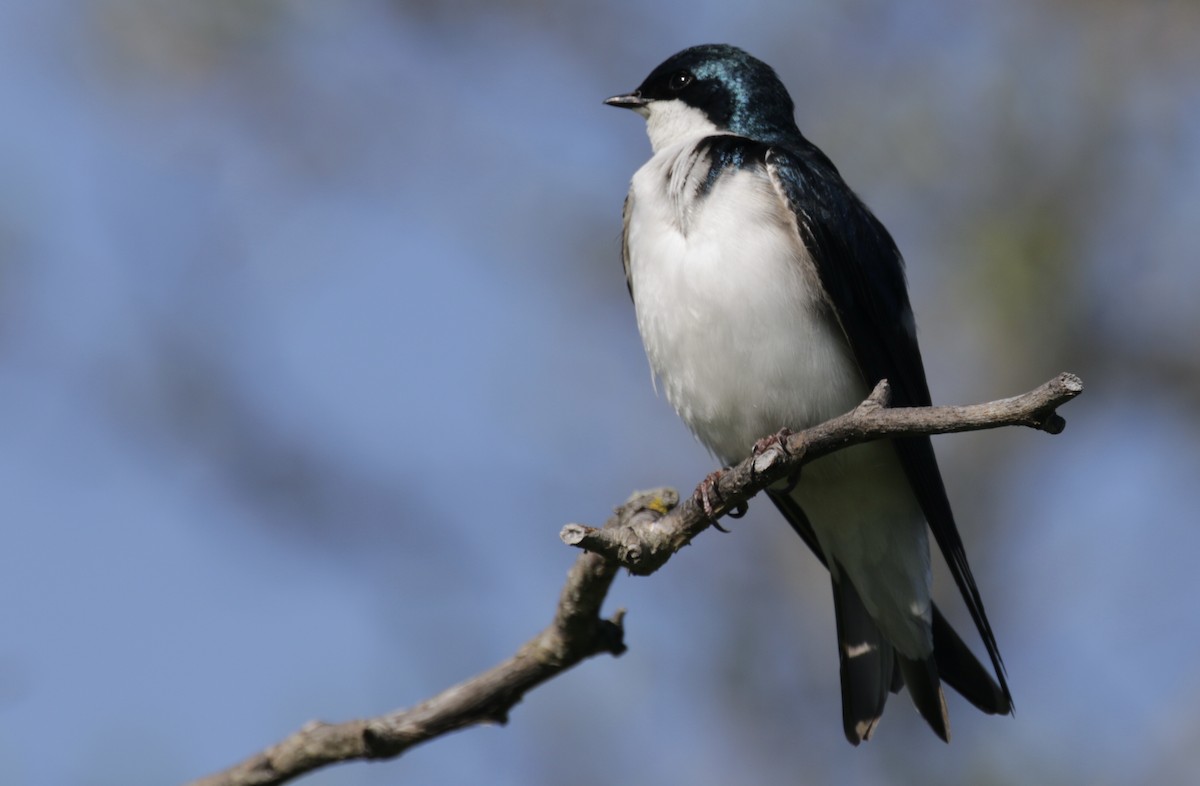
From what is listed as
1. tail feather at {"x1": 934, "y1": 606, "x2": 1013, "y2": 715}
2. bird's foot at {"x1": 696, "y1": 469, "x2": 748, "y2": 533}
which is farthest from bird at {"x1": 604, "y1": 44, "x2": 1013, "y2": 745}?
bird's foot at {"x1": 696, "y1": 469, "x2": 748, "y2": 533}

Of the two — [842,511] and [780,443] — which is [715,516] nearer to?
[780,443]

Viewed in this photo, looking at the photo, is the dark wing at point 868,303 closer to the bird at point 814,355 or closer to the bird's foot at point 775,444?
the bird at point 814,355

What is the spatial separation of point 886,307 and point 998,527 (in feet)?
11.4

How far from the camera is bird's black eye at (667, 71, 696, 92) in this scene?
4774 mm

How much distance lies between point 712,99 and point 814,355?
3.35ft

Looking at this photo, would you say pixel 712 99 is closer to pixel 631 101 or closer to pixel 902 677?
pixel 631 101

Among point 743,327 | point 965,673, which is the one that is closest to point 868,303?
point 743,327

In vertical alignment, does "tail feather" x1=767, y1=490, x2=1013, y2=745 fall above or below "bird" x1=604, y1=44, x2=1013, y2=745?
below

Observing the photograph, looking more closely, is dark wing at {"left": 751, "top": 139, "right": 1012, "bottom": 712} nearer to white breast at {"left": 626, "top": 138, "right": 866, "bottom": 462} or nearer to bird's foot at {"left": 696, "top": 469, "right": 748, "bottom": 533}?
white breast at {"left": 626, "top": 138, "right": 866, "bottom": 462}

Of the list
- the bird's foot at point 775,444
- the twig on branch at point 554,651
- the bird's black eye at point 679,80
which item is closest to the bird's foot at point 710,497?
the twig on branch at point 554,651

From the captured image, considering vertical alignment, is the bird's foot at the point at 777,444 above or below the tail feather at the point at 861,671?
above

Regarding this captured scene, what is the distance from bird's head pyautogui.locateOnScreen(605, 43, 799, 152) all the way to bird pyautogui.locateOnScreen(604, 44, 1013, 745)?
2cm

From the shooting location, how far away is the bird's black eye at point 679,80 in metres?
4.77

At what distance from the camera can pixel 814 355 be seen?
4.04 m
